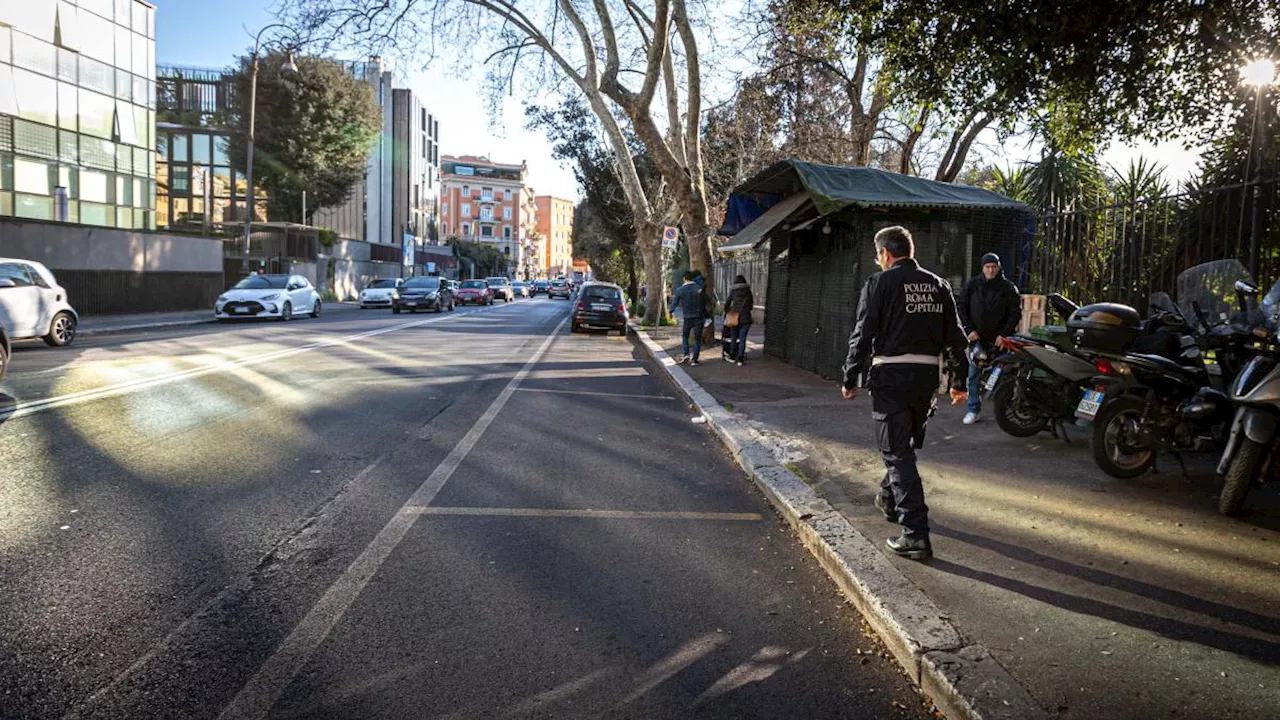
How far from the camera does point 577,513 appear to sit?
5457mm

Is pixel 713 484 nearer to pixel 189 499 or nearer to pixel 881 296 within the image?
pixel 881 296

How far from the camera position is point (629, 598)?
4.04 m

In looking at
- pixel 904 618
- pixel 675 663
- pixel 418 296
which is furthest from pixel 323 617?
pixel 418 296

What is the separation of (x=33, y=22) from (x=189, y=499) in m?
27.2

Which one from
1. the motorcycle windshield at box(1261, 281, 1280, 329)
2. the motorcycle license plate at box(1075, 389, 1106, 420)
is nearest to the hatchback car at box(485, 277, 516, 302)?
the motorcycle license plate at box(1075, 389, 1106, 420)

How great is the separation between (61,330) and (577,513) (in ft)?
46.3

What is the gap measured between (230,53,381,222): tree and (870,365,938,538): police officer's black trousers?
44.6 metres

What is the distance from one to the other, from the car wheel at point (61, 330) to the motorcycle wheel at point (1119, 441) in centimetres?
1625

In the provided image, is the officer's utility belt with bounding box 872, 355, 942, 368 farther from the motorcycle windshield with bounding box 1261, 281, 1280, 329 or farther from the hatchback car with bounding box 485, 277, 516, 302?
the hatchback car with bounding box 485, 277, 516, 302

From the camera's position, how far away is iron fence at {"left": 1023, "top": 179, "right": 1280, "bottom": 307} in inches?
345

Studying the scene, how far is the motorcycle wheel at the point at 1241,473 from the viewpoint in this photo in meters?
4.92

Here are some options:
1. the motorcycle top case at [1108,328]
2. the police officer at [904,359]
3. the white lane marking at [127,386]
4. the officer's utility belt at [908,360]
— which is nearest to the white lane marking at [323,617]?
the police officer at [904,359]

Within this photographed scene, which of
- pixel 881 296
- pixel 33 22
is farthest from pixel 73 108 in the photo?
pixel 881 296

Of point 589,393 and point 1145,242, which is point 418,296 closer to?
point 589,393
